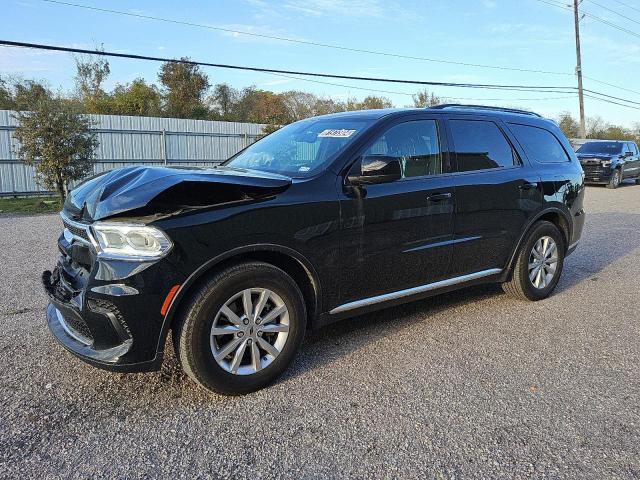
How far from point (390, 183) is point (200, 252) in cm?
156

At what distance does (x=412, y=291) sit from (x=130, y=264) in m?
2.17

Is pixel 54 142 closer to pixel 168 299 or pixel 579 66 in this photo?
pixel 168 299

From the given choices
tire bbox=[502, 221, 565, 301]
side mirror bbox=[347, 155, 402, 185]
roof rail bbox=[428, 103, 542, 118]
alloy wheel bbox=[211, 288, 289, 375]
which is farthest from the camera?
tire bbox=[502, 221, 565, 301]

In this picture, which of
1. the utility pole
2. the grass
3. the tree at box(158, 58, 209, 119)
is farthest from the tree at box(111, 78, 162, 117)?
the utility pole

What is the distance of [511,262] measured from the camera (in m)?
4.83

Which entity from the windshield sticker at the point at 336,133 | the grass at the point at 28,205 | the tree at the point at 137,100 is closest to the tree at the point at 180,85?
the tree at the point at 137,100

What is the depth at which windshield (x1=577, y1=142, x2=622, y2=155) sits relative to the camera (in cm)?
2142

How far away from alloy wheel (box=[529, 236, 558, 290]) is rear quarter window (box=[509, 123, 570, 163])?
0.83 metres

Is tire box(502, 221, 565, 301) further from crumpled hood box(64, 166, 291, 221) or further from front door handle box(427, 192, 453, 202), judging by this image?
crumpled hood box(64, 166, 291, 221)

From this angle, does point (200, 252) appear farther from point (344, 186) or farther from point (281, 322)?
point (344, 186)

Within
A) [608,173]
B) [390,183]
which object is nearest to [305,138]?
[390,183]

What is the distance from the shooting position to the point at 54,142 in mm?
13375

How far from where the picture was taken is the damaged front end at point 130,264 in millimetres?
2775

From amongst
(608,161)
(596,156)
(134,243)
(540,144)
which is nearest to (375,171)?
(134,243)
